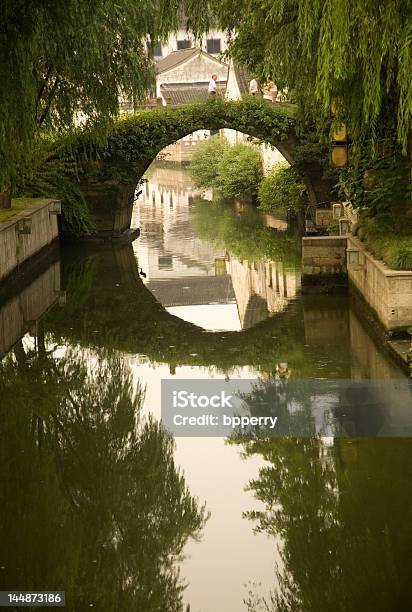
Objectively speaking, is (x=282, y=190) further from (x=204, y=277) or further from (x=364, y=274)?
(x=364, y=274)

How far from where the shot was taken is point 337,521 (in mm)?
9547

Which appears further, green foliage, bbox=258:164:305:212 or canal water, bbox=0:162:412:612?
green foliage, bbox=258:164:305:212

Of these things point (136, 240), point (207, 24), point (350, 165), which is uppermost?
point (207, 24)

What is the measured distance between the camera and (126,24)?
25641 mm

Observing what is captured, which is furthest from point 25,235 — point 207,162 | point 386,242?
point 207,162

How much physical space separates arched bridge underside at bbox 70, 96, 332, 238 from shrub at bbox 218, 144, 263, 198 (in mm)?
9704

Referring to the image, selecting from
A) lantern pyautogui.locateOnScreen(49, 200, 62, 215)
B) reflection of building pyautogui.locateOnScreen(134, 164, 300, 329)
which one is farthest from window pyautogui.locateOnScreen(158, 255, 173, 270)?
lantern pyautogui.locateOnScreen(49, 200, 62, 215)

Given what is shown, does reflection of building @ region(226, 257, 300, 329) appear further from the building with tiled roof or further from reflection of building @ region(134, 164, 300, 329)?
the building with tiled roof

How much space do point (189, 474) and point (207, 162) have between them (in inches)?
1473

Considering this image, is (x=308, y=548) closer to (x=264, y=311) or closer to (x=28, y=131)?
(x=28, y=131)

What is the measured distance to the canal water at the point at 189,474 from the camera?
28.0 feet

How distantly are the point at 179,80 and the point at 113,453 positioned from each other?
73.8m

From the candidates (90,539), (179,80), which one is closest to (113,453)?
(90,539)

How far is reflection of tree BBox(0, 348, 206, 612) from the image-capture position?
8609 millimetres
